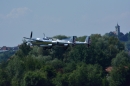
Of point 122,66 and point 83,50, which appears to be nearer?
point 122,66

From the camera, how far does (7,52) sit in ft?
626

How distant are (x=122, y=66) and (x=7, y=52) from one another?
11253 cm

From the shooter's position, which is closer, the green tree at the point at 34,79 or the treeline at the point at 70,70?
the green tree at the point at 34,79

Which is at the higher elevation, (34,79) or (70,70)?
(70,70)

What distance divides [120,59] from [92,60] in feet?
15.4

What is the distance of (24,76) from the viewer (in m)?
80.1

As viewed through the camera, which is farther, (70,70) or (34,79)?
(70,70)

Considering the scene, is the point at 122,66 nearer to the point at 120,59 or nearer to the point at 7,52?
the point at 120,59

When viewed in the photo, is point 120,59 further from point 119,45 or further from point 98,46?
point 119,45

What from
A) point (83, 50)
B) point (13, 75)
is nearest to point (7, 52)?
point (83, 50)

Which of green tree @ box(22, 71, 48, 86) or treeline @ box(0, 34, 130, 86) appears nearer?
green tree @ box(22, 71, 48, 86)

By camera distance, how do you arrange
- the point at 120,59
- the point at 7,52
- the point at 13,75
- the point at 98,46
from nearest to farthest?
the point at 13,75 < the point at 120,59 < the point at 98,46 < the point at 7,52

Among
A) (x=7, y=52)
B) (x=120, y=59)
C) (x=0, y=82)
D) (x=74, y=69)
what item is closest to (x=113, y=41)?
(x=120, y=59)

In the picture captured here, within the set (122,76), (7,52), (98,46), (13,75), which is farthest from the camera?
→ (7,52)
